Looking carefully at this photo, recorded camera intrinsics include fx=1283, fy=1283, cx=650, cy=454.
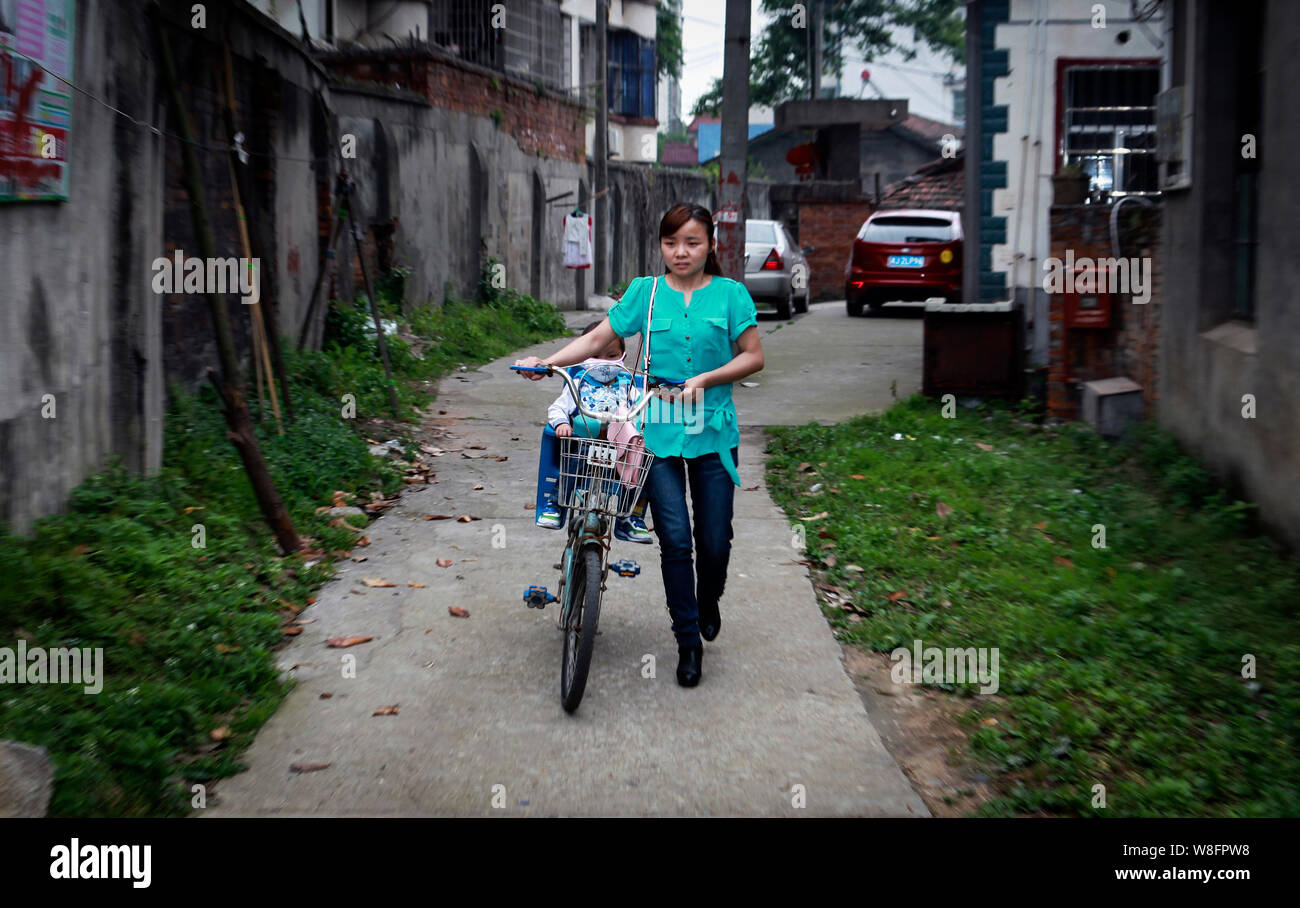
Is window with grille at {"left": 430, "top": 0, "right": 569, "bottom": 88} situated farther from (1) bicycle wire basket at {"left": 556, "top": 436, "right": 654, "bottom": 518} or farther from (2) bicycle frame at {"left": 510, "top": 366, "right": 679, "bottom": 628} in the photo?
(1) bicycle wire basket at {"left": 556, "top": 436, "right": 654, "bottom": 518}

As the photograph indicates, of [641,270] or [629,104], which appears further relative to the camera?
[629,104]

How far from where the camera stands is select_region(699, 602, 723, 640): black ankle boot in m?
5.39

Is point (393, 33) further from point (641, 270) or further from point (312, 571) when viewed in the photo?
point (312, 571)

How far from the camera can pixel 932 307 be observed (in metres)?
11.0

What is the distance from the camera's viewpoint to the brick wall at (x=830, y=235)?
2722 cm

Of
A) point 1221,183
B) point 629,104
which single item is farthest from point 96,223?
point 629,104

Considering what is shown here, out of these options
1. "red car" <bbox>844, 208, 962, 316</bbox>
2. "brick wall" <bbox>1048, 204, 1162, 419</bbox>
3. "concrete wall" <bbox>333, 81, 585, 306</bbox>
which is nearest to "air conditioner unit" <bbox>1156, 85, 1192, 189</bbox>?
"brick wall" <bbox>1048, 204, 1162, 419</bbox>

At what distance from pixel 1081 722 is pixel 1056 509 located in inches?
123

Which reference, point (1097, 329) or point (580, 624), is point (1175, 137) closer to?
point (1097, 329)

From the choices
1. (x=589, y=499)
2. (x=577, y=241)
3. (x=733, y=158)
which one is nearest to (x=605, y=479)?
(x=589, y=499)

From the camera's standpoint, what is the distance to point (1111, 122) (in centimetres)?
1281

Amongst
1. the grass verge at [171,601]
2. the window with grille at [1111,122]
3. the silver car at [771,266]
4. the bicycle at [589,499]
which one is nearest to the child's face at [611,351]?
the bicycle at [589,499]

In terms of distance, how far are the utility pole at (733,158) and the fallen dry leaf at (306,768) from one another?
26.2 ft

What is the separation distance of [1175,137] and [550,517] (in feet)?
17.9
